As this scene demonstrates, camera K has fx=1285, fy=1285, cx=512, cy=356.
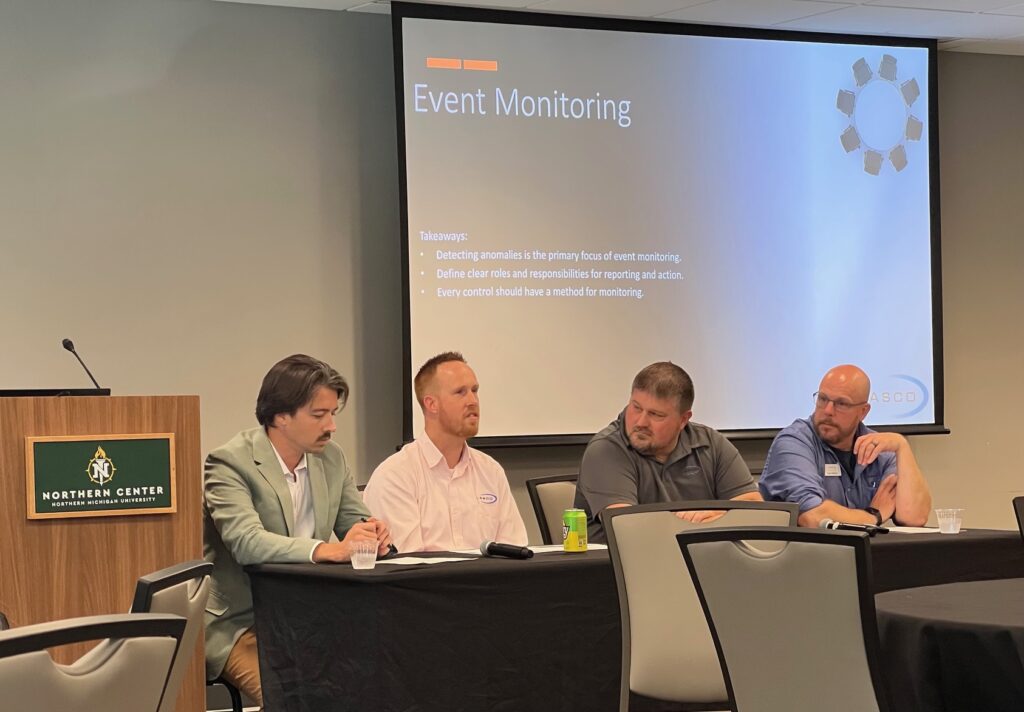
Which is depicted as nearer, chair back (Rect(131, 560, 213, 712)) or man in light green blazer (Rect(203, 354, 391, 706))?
chair back (Rect(131, 560, 213, 712))

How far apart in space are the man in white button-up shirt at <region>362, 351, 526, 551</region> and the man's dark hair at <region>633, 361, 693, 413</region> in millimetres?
540

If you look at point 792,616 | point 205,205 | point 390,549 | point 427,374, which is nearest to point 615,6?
point 205,205

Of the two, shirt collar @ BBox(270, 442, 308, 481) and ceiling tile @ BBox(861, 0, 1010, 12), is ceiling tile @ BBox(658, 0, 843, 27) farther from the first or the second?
shirt collar @ BBox(270, 442, 308, 481)

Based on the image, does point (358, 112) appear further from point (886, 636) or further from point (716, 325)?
point (886, 636)

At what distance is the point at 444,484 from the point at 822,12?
2.99 meters

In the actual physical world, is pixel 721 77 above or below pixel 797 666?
above

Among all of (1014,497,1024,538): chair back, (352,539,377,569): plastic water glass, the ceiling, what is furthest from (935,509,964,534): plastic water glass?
the ceiling

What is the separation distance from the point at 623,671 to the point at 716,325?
2881mm

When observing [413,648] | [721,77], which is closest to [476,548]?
[413,648]

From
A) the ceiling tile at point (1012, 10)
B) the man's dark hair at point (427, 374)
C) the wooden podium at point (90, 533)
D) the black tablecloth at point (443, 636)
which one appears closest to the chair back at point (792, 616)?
the black tablecloth at point (443, 636)

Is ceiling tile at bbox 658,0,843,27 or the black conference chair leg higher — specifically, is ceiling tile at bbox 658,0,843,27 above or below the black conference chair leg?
above

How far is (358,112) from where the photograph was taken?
555cm

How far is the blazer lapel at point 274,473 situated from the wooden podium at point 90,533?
380 millimetres

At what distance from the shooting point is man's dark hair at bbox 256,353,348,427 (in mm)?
3725
